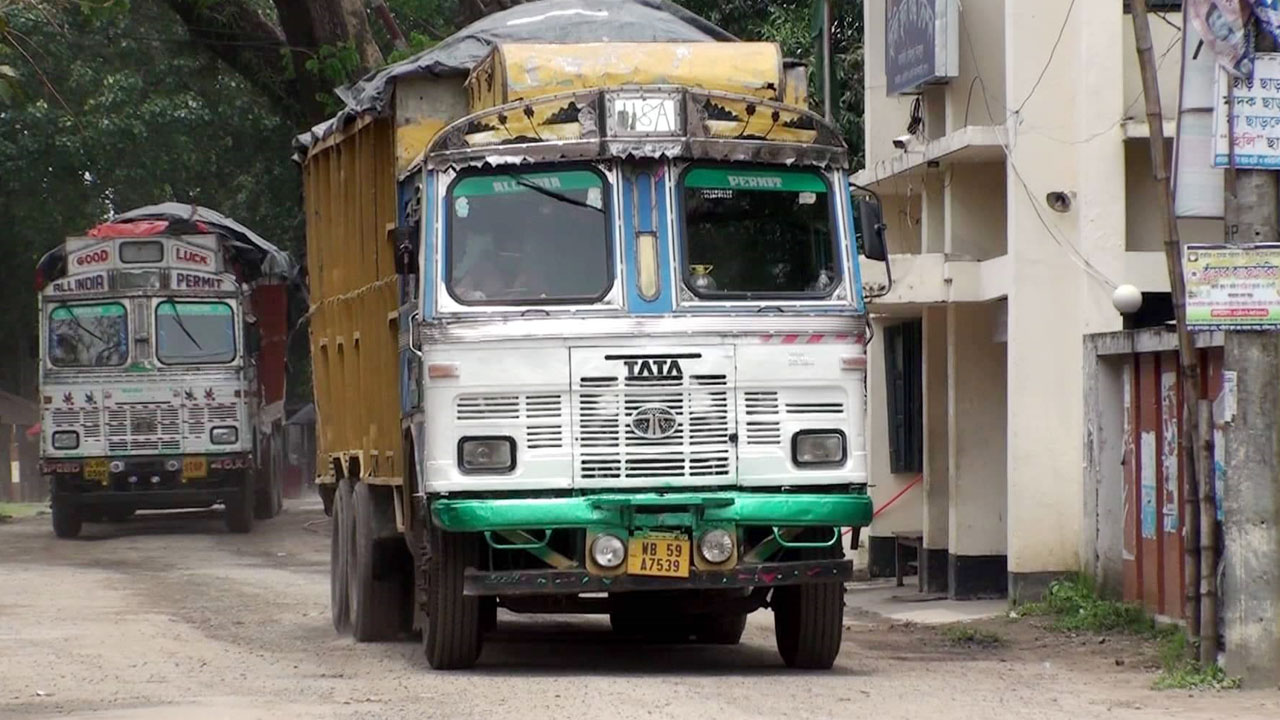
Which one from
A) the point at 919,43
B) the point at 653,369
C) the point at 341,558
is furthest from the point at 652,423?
the point at 919,43

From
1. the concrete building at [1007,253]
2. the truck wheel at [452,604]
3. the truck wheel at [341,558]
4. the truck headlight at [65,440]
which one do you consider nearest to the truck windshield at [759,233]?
the truck wheel at [452,604]

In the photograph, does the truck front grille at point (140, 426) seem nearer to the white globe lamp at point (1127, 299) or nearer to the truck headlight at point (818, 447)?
the white globe lamp at point (1127, 299)

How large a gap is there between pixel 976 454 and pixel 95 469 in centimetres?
1323

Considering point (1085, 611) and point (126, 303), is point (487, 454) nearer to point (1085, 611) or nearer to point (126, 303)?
A: point (1085, 611)

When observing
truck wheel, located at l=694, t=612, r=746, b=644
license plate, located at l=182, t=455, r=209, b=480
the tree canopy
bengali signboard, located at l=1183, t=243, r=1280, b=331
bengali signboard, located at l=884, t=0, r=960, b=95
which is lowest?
truck wheel, located at l=694, t=612, r=746, b=644

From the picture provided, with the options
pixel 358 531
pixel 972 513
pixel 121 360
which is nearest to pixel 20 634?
pixel 358 531

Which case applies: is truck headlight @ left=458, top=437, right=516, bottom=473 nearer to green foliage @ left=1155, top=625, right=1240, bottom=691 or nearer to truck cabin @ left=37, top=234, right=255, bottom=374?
green foliage @ left=1155, top=625, right=1240, bottom=691

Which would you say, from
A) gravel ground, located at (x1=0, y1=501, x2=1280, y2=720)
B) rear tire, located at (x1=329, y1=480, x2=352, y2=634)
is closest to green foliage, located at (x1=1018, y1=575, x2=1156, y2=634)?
gravel ground, located at (x1=0, y1=501, x2=1280, y2=720)

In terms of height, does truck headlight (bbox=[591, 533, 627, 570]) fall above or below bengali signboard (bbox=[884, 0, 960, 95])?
below

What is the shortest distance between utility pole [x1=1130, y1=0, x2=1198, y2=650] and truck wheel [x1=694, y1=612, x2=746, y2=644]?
11.3 feet

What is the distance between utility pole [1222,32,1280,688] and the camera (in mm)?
10602

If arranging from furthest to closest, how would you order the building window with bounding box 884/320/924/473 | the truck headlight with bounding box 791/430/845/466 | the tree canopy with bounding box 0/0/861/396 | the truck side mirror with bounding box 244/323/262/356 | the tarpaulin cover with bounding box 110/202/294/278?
the tree canopy with bounding box 0/0/861/396 < the tarpaulin cover with bounding box 110/202/294/278 < the truck side mirror with bounding box 244/323/262/356 < the building window with bounding box 884/320/924/473 < the truck headlight with bounding box 791/430/845/466

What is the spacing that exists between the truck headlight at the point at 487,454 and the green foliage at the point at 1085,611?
4643mm

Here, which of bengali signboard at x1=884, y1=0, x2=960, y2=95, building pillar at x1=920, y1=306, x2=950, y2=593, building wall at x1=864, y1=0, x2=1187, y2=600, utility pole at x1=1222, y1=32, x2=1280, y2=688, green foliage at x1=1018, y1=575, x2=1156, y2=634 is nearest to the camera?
utility pole at x1=1222, y1=32, x2=1280, y2=688
